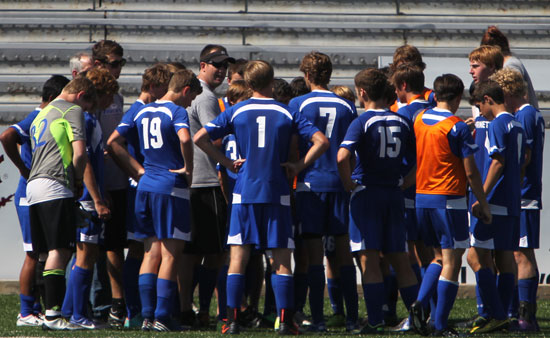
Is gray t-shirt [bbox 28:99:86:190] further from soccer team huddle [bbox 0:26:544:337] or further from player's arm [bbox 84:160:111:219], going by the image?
player's arm [bbox 84:160:111:219]

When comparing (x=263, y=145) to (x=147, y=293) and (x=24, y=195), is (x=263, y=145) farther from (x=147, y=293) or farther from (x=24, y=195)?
(x=24, y=195)

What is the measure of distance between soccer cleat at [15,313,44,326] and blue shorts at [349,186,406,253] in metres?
2.48

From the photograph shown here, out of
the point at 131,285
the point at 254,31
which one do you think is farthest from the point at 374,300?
the point at 254,31

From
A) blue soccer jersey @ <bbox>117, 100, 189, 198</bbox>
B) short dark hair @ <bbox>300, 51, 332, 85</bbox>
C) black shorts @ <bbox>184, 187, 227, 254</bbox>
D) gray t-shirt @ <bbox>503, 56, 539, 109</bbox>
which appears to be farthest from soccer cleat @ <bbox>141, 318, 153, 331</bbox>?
gray t-shirt @ <bbox>503, 56, 539, 109</bbox>

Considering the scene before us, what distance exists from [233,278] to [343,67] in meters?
6.02

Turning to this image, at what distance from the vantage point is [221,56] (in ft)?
25.3

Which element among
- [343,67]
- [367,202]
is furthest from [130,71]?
[367,202]

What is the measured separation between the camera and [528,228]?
7391 millimetres

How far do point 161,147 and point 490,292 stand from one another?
262 centimetres

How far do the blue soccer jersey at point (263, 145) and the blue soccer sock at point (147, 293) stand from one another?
943 mm

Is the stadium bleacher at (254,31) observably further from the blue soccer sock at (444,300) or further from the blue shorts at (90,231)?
the blue soccer sock at (444,300)

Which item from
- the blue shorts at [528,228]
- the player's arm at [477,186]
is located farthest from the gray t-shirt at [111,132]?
the blue shorts at [528,228]

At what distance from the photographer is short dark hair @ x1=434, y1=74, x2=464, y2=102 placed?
6590mm

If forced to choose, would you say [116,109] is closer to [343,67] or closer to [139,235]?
[139,235]
